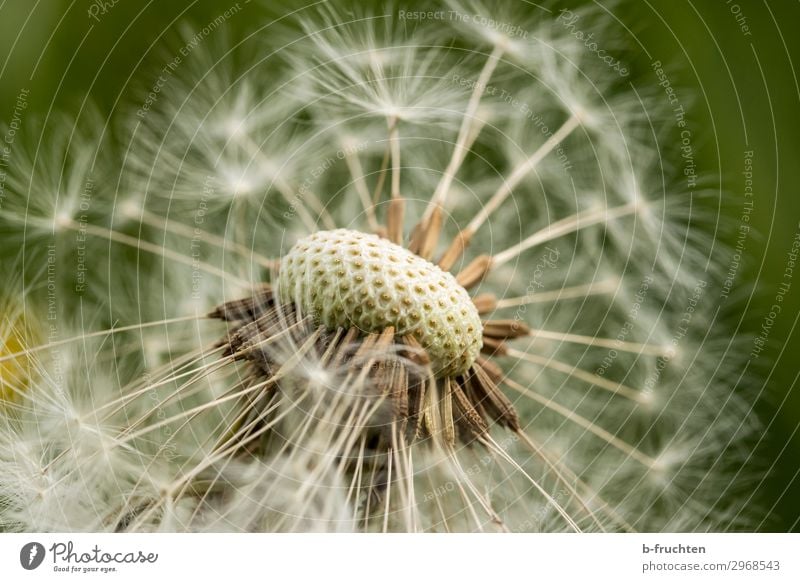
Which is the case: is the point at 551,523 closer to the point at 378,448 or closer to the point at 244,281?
the point at 378,448

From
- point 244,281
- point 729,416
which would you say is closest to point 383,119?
point 244,281
